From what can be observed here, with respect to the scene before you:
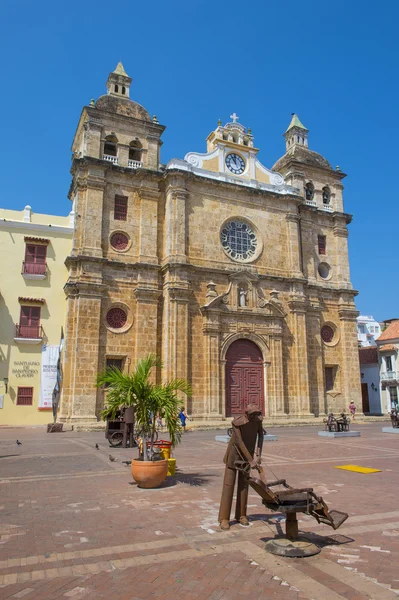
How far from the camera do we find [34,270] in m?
26.8

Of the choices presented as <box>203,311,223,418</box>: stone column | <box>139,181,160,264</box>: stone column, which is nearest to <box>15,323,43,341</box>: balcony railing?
<box>139,181,160,264</box>: stone column

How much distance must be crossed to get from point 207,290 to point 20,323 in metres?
10.9

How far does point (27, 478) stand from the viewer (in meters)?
10.4

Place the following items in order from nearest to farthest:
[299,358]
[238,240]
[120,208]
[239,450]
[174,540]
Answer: [174,540] → [239,450] → [120,208] → [299,358] → [238,240]

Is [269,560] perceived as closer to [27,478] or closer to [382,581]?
[382,581]

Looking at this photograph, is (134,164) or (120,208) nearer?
(120,208)

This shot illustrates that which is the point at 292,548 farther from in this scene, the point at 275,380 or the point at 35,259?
the point at 35,259

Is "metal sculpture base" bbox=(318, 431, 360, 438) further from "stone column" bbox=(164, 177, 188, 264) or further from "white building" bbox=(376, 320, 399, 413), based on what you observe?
"white building" bbox=(376, 320, 399, 413)

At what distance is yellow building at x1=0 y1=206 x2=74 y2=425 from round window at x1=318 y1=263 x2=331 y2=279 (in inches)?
696

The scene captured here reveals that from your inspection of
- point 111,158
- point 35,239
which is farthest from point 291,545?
point 111,158

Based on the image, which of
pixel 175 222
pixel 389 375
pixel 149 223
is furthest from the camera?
pixel 389 375

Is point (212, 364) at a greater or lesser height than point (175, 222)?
lesser

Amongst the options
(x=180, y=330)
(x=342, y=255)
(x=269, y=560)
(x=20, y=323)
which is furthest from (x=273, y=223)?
(x=269, y=560)

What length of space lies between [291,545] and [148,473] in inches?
163
